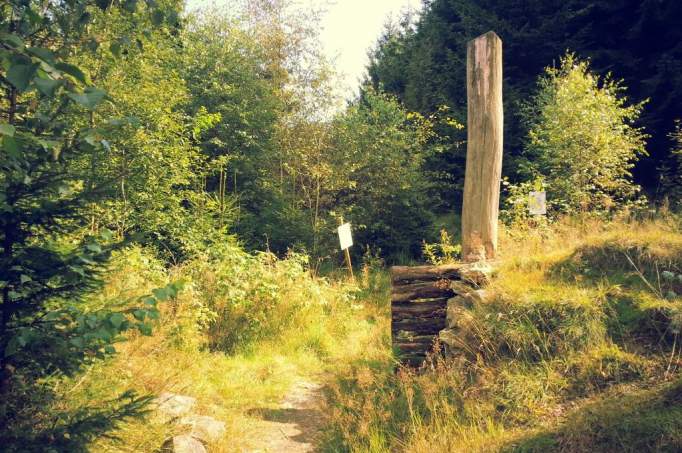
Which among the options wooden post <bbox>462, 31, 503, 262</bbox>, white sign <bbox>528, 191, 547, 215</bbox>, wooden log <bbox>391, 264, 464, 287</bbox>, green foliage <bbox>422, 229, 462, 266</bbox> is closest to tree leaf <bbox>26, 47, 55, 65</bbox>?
wooden log <bbox>391, 264, 464, 287</bbox>

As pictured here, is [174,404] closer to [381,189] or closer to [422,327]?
[422,327]

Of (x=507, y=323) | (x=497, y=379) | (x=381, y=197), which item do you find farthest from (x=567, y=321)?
(x=381, y=197)

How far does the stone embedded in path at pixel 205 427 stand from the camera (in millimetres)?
3762

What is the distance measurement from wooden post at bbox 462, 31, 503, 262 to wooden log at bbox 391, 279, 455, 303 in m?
0.54

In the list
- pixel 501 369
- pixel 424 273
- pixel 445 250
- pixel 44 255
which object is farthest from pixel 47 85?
pixel 445 250

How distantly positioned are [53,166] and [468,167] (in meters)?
4.67

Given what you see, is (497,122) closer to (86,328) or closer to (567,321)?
(567,321)

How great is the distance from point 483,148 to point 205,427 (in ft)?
14.0

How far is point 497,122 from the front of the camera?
5.81 meters

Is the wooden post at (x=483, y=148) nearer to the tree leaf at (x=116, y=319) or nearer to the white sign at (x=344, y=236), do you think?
the white sign at (x=344, y=236)

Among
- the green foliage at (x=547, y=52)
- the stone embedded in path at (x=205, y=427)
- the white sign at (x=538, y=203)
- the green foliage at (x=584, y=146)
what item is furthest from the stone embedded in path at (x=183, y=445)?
the green foliage at (x=547, y=52)

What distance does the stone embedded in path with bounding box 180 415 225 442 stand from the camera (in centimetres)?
376

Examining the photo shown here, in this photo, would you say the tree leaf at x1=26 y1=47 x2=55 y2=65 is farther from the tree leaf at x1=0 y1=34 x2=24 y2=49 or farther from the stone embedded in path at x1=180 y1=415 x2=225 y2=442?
the stone embedded in path at x1=180 y1=415 x2=225 y2=442

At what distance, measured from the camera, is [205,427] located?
3.88 meters
